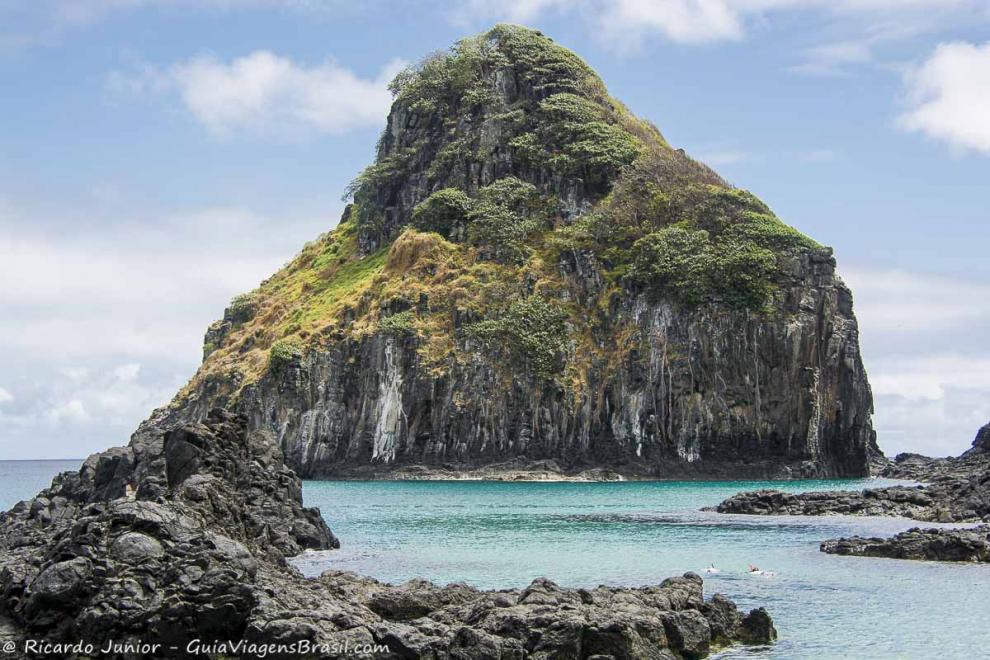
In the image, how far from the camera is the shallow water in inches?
1022

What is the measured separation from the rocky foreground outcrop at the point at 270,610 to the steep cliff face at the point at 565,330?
7111cm

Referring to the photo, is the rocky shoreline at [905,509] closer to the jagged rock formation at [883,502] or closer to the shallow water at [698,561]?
the jagged rock formation at [883,502]

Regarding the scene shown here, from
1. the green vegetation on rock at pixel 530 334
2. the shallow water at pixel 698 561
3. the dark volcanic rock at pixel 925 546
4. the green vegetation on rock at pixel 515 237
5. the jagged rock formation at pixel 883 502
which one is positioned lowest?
the shallow water at pixel 698 561

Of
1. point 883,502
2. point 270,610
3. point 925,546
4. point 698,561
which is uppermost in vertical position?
point 883,502

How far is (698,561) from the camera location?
38281 mm

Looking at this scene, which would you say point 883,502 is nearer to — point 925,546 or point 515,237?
point 925,546

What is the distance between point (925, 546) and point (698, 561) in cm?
771

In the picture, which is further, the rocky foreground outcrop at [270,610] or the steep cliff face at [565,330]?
the steep cliff face at [565,330]

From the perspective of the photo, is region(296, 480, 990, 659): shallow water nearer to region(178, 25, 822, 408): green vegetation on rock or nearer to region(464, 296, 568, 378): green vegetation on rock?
region(464, 296, 568, 378): green vegetation on rock

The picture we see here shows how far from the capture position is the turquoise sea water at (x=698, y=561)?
25.9 m

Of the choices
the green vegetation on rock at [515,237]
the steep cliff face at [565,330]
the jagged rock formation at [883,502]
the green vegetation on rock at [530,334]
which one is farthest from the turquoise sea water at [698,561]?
the green vegetation on rock at [515,237]

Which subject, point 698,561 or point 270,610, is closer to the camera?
point 270,610

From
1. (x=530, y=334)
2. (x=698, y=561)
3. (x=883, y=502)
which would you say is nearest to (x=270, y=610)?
(x=698, y=561)

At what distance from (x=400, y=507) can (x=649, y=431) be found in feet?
113
